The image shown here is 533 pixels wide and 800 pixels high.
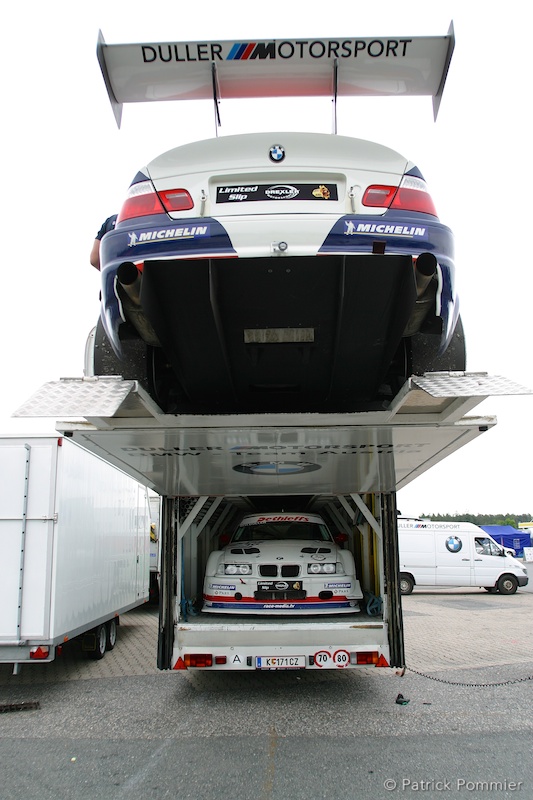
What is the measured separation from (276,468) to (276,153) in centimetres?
254

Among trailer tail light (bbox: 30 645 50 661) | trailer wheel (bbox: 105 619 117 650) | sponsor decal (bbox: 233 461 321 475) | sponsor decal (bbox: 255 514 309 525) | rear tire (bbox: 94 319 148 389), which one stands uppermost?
rear tire (bbox: 94 319 148 389)

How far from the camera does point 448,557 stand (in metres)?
17.3

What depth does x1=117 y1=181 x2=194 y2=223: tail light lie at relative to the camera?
115 inches

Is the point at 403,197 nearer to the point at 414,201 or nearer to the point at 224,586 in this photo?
the point at 414,201

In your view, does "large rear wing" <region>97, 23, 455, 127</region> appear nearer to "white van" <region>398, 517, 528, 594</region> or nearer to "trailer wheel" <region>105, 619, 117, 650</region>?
"trailer wheel" <region>105, 619, 117, 650</region>

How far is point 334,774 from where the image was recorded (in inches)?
150

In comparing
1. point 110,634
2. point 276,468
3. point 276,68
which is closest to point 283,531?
point 276,468

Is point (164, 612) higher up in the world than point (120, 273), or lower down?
lower down

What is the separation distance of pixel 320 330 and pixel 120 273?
975 millimetres

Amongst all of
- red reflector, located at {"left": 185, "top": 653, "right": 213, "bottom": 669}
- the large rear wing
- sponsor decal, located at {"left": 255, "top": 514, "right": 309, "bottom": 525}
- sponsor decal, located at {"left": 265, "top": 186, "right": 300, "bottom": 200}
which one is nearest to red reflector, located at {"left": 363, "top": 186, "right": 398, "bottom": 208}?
sponsor decal, located at {"left": 265, "top": 186, "right": 300, "bottom": 200}

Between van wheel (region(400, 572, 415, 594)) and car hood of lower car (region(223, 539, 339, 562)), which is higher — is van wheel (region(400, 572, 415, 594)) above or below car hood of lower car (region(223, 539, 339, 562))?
below

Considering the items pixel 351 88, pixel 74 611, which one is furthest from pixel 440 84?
pixel 74 611

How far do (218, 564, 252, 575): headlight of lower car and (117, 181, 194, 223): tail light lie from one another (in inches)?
153

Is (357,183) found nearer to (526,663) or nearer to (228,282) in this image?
(228,282)
